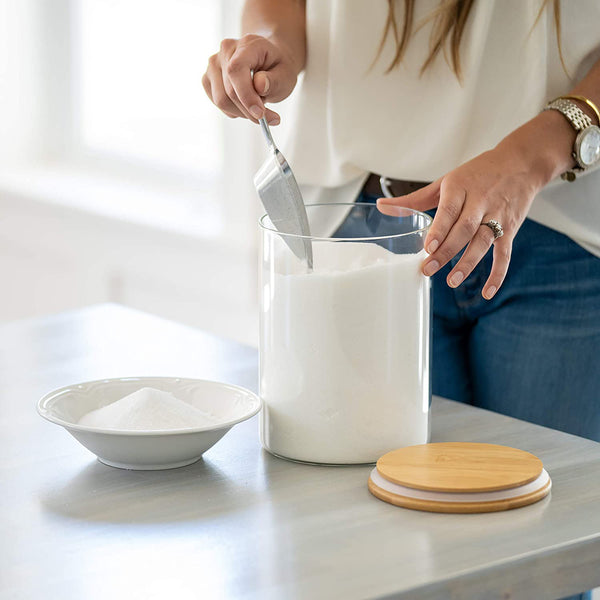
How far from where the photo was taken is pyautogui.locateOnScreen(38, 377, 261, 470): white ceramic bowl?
0.76m

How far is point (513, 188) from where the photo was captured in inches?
34.6

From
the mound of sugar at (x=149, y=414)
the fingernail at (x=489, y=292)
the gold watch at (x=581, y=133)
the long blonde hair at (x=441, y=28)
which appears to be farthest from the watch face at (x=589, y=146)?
the mound of sugar at (x=149, y=414)

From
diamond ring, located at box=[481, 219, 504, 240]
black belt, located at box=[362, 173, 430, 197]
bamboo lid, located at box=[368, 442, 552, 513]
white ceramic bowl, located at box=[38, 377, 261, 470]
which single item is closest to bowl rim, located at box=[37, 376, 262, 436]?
white ceramic bowl, located at box=[38, 377, 261, 470]

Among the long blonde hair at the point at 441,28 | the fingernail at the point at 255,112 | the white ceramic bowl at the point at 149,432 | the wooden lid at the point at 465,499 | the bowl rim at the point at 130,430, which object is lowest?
the wooden lid at the point at 465,499

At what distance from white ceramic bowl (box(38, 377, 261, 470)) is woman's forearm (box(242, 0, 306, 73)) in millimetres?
422

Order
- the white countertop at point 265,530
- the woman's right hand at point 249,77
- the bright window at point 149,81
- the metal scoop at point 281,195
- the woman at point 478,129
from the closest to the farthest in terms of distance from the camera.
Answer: the white countertop at point 265,530 → the metal scoop at point 281,195 → the woman's right hand at point 249,77 → the woman at point 478,129 → the bright window at point 149,81

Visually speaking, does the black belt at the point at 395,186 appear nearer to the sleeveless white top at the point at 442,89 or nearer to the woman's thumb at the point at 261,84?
the sleeveless white top at the point at 442,89

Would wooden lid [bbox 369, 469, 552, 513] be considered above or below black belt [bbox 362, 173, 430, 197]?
below

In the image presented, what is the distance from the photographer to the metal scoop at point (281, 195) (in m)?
0.82

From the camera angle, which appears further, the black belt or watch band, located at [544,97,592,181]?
the black belt

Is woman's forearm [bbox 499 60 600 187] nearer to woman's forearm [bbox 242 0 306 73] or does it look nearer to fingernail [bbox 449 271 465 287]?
fingernail [bbox 449 271 465 287]

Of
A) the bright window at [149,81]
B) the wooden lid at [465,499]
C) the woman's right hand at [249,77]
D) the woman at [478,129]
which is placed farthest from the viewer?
the bright window at [149,81]

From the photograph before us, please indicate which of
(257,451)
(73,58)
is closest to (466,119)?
(257,451)

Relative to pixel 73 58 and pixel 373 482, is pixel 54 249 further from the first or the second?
pixel 373 482
